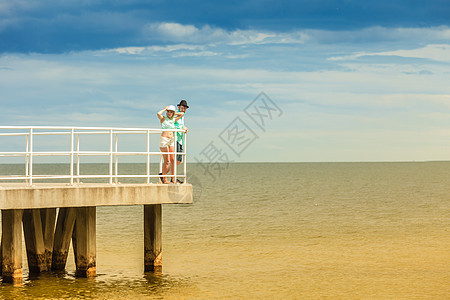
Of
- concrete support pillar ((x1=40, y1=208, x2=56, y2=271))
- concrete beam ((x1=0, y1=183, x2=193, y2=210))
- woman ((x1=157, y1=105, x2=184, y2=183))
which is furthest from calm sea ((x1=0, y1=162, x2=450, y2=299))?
woman ((x1=157, y1=105, x2=184, y2=183))

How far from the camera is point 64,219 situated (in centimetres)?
1733

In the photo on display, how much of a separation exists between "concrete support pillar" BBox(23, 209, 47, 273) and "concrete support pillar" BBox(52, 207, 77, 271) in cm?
44

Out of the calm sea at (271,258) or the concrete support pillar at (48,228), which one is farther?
the concrete support pillar at (48,228)

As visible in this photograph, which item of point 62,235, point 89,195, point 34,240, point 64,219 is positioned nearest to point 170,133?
point 89,195

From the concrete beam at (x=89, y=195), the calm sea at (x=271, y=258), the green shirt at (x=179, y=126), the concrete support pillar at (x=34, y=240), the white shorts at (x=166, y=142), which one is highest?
the green shirt at (x=179, y=126)

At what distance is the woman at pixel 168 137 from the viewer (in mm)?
16125

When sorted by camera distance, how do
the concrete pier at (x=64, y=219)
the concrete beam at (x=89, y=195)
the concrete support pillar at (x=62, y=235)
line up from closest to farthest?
the concrete beam at (x=89, y=195) < the concrete pier at (x=64, y=219) < the concrete support pillar at (x=62, y=235)

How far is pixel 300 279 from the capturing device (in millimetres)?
18078

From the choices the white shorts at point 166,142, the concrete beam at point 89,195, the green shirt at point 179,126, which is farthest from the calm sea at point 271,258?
the green shirt at point 179,126

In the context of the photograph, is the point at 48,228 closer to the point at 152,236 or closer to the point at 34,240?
the point at 34,240

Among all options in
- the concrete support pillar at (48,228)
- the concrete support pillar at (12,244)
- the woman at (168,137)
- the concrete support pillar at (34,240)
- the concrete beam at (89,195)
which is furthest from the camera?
the concrete support pillar at (48,228)

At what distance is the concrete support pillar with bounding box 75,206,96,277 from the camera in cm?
1612

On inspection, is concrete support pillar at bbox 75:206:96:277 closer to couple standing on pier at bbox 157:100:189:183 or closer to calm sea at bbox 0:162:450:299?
calm sea at bbox 0:162:450:299

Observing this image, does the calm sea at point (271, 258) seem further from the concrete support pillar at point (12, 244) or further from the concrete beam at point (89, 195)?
the concrete beam at point (89, 195)
